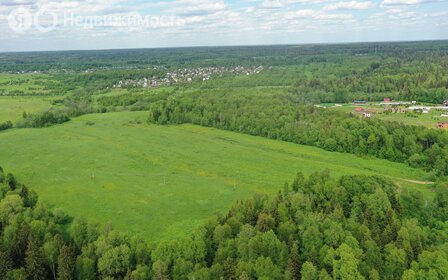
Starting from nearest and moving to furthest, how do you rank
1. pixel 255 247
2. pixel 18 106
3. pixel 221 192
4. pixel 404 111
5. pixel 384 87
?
pixel 255 247
pixel 221 192
pixel 404 111
pixel 18 106
pixel 384 87

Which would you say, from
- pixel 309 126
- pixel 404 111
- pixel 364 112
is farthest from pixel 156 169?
pixel 404 111

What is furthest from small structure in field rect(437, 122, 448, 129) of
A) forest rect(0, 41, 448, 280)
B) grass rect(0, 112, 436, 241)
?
grass rect(0, 112, 436, 241)

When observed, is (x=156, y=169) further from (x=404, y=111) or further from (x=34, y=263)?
(x=404, y=111)

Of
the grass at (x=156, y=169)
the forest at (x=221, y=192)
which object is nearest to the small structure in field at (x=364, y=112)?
the forest at (x=221, y=192)

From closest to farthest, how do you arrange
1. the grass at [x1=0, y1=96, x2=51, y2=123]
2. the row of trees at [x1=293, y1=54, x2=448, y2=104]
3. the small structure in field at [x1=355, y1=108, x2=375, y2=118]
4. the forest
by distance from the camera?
the forest < the small structure in field at [x1=355, y1=108, x2=375, y2=118] < the grass at [x1=0, y1=96, x2=51, y2=123] < the row of trees at [x1=293, y1=54, x2=448, y2=104]

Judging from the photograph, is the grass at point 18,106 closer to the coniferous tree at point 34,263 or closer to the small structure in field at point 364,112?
the coniferous tree at point 34,263

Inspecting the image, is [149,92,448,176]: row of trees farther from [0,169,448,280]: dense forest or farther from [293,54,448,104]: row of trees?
[0,169,448,280]: dense forest
